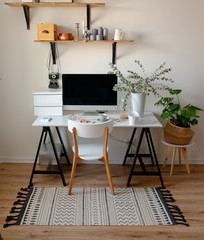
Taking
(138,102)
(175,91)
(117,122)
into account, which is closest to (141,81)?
(138,102)

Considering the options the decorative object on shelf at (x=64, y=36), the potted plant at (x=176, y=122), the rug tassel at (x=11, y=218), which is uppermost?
Result: the decorative object on shelf at (x=64, y=36)

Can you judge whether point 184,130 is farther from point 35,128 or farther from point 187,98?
point 35,128

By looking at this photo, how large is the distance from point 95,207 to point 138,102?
3.87 ft

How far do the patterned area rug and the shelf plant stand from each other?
940 millimetres

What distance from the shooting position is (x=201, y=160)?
388cm

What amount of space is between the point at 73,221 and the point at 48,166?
1.03 metres

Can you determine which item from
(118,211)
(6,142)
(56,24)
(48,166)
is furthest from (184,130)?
(6,142)

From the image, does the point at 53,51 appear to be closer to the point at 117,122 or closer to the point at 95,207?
the point at 117,122

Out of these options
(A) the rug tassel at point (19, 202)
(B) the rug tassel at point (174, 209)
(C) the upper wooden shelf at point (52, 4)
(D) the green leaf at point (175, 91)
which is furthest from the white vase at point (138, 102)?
(A) the rug tassel at point (19, 202)

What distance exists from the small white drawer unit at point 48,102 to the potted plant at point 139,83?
0.62 meters

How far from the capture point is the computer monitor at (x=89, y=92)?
3482 mm

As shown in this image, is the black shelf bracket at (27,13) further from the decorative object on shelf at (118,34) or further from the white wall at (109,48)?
the decorative object on shelf at (118,34)

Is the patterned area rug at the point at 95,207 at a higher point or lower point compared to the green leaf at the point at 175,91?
lower

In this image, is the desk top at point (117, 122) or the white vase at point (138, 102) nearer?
the desk top at point (117, 122)
